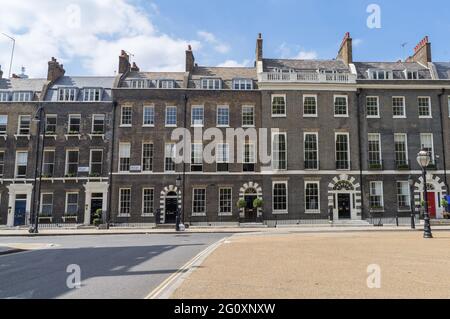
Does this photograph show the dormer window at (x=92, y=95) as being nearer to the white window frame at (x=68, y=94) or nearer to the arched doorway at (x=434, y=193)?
the white window frame at (x=68, y=94)

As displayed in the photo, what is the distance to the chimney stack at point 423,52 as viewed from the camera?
124ft

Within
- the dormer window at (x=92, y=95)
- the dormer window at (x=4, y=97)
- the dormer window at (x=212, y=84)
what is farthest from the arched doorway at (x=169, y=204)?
the dormer window at (x=4, y=97)

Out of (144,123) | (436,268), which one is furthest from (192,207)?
(436,268)

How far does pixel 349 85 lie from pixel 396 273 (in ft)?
94.4

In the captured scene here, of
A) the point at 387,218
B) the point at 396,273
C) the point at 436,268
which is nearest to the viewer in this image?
the point at 396,273

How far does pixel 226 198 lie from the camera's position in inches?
1337

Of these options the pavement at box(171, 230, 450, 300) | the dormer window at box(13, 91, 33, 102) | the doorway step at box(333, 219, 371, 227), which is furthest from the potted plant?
the dormer window at box(13, 91, 33, 102)

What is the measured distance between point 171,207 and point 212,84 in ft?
40.2

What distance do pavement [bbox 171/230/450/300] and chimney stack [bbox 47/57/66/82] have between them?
107ft

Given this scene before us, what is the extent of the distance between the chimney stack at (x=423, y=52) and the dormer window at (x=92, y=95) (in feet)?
107

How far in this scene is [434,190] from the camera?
1329 inches

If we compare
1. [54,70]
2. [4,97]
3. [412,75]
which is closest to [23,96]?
[4,97]

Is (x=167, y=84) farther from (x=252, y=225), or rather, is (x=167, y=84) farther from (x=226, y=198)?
(x=252, y=225)
